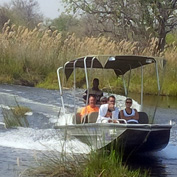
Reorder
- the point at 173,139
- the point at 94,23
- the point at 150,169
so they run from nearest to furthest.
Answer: the point at 150,169 < the point at 173,139 < the point at 94,23

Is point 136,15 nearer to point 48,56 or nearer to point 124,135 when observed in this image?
point 48,56

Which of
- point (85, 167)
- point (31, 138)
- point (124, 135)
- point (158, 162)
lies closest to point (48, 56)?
point (31, 138)

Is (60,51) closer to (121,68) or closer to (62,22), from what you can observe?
(121,68)

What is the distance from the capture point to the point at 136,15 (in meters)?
33.6

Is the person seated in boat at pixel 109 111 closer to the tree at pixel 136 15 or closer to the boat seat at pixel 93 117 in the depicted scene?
the boat seat at pixel 93 117

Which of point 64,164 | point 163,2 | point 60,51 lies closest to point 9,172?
point 64,164

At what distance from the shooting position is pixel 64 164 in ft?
28.2

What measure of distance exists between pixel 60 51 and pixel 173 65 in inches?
196

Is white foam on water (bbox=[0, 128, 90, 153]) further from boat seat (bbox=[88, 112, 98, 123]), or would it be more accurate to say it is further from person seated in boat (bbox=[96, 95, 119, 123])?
person seated in boat (bbox=[96, 95, 119, 123])

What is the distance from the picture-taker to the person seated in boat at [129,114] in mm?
11438

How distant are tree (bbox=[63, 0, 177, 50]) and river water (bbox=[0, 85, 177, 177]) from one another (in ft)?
40.7

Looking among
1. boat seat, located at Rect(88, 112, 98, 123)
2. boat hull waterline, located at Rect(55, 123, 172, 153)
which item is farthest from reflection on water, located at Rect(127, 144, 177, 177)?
boat seat, located at Rect(88, 112, 98, 123)

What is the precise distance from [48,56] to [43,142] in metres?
13.3

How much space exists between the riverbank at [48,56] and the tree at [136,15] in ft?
23.2
